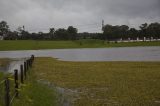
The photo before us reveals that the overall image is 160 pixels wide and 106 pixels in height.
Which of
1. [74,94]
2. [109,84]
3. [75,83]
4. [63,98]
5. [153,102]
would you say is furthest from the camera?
[75,83]

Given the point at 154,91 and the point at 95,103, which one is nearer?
the point at 95,103

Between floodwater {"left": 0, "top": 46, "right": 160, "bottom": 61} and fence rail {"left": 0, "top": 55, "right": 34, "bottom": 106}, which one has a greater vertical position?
fence rail {"left": 0, "top": 55, "right": 34, "bottom": 106}

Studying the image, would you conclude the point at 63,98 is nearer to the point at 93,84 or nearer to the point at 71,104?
the point at 71,104

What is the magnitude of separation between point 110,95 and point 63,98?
221 centimetres

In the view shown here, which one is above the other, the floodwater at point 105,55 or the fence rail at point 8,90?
the fence rail at point 8,90

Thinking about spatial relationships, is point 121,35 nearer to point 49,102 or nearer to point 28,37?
point 28,37

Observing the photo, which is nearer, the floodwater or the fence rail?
the fence rail

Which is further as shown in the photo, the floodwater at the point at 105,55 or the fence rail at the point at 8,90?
the floodwater at the point at 105,55

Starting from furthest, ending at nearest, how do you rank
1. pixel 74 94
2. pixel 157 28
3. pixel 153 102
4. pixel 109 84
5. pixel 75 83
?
pixel 157 28 < pixel 75 83 < pixel 109 84 < pixel 74 94 < pixel 153 102

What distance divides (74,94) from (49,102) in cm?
330

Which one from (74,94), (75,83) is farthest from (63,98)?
(75,83)

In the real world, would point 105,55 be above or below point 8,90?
below

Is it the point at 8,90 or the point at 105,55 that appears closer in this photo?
the point at 8,90

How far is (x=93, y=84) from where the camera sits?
2173 cm
